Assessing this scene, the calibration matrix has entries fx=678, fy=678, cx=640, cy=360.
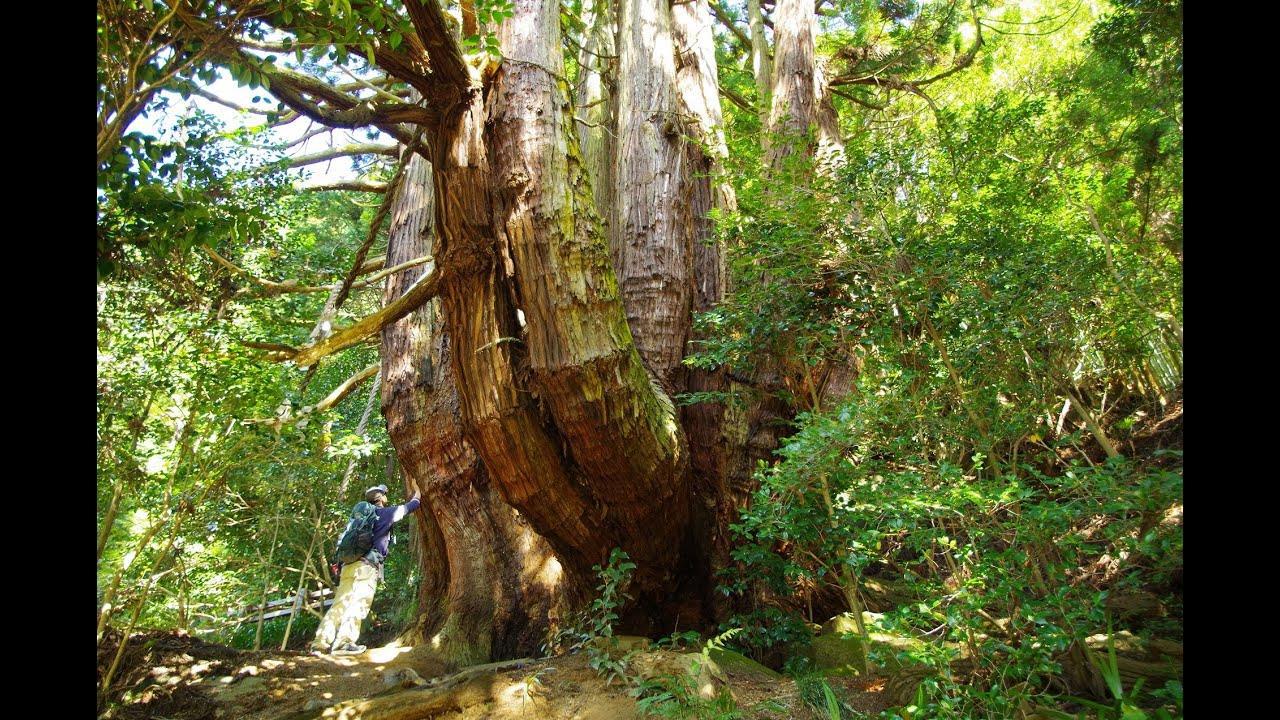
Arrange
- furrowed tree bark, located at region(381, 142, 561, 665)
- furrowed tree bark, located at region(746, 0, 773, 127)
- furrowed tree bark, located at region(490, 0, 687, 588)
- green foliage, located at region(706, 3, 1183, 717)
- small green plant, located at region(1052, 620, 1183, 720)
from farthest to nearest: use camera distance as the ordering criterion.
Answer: furrowed tree bark, located at region(746, 0, 773, 127), furrowed tree bark, located at region(381, 142, 561, 665), furrowed tree bark, located at region(490, 0, 687, 588), green foliage, located at region(706, 3, 1183, 717), small green plant, located at region(1052, 620, 1183, 720)

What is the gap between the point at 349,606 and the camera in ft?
19.0

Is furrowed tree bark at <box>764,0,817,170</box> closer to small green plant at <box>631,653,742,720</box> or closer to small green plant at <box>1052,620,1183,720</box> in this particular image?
small green plant at <box>631,653,742,720</box>

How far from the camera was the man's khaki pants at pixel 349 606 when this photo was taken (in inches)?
225

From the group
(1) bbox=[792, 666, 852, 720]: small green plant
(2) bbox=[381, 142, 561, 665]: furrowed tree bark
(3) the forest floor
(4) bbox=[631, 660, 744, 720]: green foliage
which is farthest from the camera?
(2) bbox=[381, 142, 561, 665]: furrowed tree bark

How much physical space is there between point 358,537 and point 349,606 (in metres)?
0.59

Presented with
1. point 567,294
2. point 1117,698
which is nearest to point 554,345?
point 567,294

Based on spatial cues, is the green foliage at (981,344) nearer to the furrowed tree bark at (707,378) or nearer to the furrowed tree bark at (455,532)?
the furrowed tree bark at (707,378)

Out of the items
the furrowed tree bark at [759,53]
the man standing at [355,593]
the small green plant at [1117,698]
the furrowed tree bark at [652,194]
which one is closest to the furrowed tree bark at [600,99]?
the furrowed tree bark at [652,194]

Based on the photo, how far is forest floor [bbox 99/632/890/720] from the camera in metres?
3.09

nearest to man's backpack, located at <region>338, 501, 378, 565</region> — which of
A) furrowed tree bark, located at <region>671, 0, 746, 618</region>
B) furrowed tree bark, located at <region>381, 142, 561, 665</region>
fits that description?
furrowed tree bark, located at <region>381, 142, 561, 665</region>

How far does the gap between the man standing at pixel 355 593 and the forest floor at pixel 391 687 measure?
3.77ft

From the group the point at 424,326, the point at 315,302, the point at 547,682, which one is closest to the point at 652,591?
the point at 547,682

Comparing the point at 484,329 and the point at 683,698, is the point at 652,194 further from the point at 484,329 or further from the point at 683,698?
the point at 683,698
